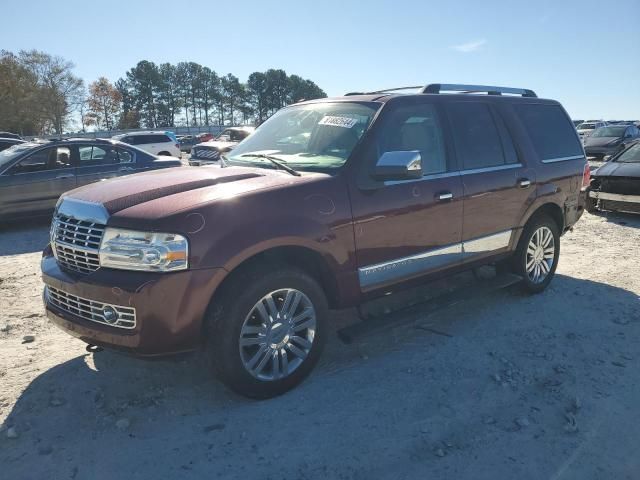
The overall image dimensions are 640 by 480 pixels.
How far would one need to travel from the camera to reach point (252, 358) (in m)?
3.27

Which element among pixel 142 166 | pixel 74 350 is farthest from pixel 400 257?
pixel 142 166

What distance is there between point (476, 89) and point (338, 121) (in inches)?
70.6

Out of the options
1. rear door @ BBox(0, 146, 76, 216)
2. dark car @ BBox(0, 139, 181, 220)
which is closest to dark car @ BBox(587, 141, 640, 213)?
dark car @ BBox(0, 139, 181, 220)

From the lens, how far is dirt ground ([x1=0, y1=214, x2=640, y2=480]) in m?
2.75

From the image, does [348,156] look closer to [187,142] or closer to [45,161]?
[45,161]

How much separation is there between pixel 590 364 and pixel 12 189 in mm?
9212

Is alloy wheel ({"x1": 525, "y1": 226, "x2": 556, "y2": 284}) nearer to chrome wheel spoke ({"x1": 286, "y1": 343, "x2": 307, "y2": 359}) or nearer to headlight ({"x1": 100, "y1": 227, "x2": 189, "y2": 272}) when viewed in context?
chrome wheel spoke ({"x1": 286, "y1": 343, "x2": 307, "y2": 359})

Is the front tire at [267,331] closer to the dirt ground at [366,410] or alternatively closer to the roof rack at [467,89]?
the dirt ground at [366,410]

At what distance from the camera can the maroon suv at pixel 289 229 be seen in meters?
2.95

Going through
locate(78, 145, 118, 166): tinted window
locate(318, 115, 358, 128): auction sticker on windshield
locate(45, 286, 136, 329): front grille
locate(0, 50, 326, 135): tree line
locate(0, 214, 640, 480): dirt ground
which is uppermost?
locate(0, 50, 326, 135): tree line

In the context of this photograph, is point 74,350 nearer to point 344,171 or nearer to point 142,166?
point 344,171

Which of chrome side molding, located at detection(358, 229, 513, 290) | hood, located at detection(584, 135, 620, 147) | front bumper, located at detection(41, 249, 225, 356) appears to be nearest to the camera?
front bumper, located at detection(41, 249, 225, 356)

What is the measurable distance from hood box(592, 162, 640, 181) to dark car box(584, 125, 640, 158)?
1058 centimetres

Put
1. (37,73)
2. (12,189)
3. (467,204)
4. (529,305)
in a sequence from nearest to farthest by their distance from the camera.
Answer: (467,204) → (529,305) → (12,189) → (37,73)
